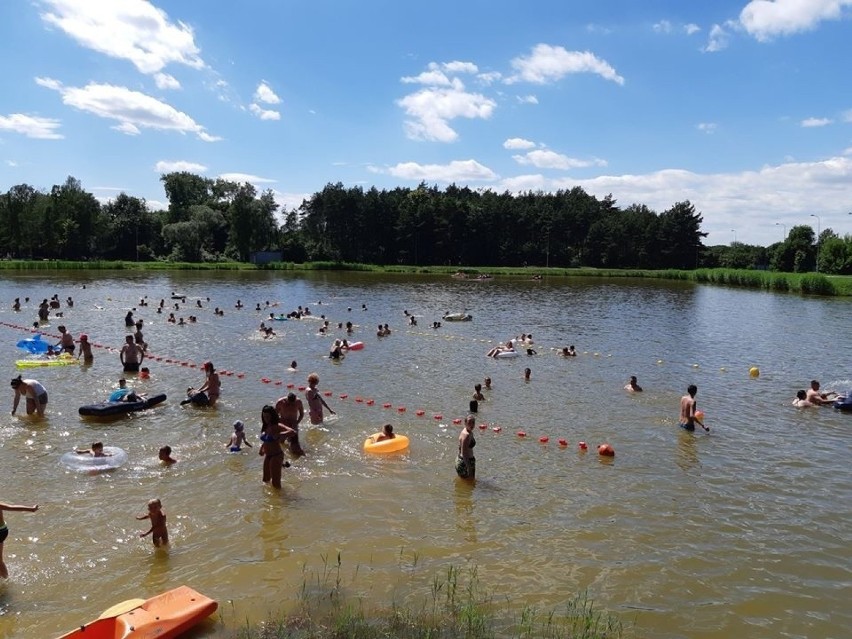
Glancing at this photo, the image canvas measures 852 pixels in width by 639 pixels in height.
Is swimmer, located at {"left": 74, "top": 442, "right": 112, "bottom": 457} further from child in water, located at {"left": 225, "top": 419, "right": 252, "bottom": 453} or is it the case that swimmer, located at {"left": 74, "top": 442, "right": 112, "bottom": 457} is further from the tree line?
the tree line

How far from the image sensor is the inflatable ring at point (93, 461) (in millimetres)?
13109

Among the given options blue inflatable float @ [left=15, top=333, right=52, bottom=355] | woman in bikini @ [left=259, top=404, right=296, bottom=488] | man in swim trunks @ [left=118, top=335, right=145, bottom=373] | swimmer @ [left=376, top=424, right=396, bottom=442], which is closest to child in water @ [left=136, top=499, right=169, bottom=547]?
woman in bikini @ [left=259, top=404, right=296, bottom=488]

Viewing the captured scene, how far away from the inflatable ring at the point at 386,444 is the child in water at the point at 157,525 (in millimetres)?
5556

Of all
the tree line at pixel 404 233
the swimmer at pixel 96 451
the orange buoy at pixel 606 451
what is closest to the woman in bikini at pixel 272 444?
the swimmer at pixel 96 451

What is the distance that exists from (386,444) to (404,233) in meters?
94.5

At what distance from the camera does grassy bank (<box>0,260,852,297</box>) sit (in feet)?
215

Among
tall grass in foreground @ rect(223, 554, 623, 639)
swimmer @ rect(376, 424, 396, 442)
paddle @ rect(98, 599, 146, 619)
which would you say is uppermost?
swimmer @ rect(376, 424, 396, 442)

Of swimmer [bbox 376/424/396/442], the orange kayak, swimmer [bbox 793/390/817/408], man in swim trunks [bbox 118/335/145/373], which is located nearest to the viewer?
the orange kayak

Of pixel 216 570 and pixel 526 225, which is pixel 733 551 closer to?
pixel 216 570

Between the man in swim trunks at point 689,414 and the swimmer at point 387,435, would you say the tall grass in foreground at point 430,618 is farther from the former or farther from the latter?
the man in swim trunks at point 689,414

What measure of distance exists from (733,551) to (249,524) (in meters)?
8.16

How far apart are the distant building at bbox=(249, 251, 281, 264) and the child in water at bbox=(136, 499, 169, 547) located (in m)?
97.4

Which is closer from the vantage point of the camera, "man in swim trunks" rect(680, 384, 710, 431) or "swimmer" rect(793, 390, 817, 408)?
"man in swim trunks" rect(680, 384, 710, 431)

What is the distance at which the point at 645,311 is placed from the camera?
49656 millimetres
